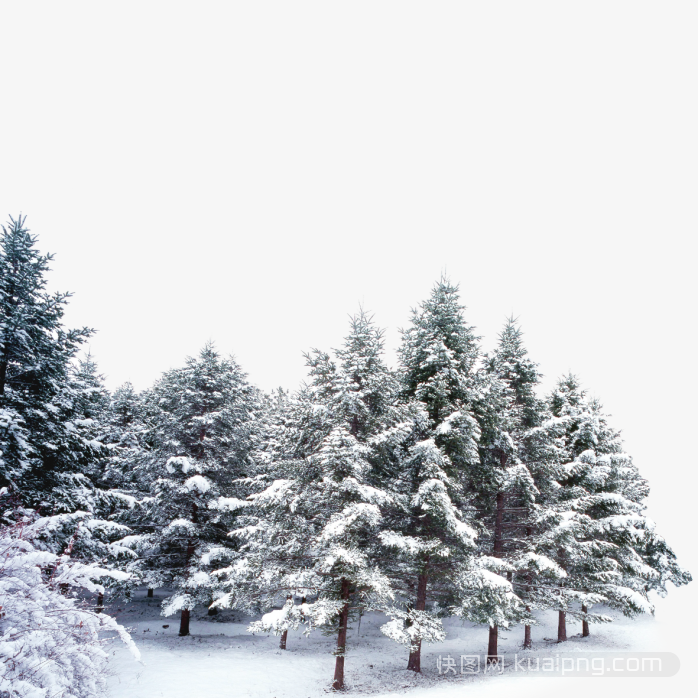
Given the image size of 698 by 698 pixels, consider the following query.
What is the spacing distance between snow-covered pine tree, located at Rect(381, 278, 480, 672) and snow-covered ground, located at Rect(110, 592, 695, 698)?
174 centimetres

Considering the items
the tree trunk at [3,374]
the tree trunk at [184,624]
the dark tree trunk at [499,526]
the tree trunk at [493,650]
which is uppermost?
the tree trunk at [3,374]

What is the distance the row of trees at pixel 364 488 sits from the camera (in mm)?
13602

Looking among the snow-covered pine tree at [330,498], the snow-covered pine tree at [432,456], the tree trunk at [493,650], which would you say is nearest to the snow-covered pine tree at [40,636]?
the snow-covered pine tree at [330,498]

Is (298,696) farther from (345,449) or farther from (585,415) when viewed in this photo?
(585,415)

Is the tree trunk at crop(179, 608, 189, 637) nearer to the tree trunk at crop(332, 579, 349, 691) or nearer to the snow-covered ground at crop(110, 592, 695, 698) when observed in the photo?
the snow-covered ground at crop(110, 592, 695, 698)

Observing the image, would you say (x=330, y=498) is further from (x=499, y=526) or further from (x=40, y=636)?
(x=40, y=636)

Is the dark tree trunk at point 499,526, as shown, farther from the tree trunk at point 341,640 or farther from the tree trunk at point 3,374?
the tree trunk at point 3,374

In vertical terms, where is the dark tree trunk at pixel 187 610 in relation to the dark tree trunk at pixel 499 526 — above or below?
below

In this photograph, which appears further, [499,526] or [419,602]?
[499,526]

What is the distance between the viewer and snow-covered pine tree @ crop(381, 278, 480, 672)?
1375 cm

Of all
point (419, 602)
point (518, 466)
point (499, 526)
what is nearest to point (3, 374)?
point (419, 602)

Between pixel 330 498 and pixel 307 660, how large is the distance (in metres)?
8.98

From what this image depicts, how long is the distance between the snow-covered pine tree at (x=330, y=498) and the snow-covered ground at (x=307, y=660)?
238 centimetres

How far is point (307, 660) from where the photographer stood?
17.9 meters
